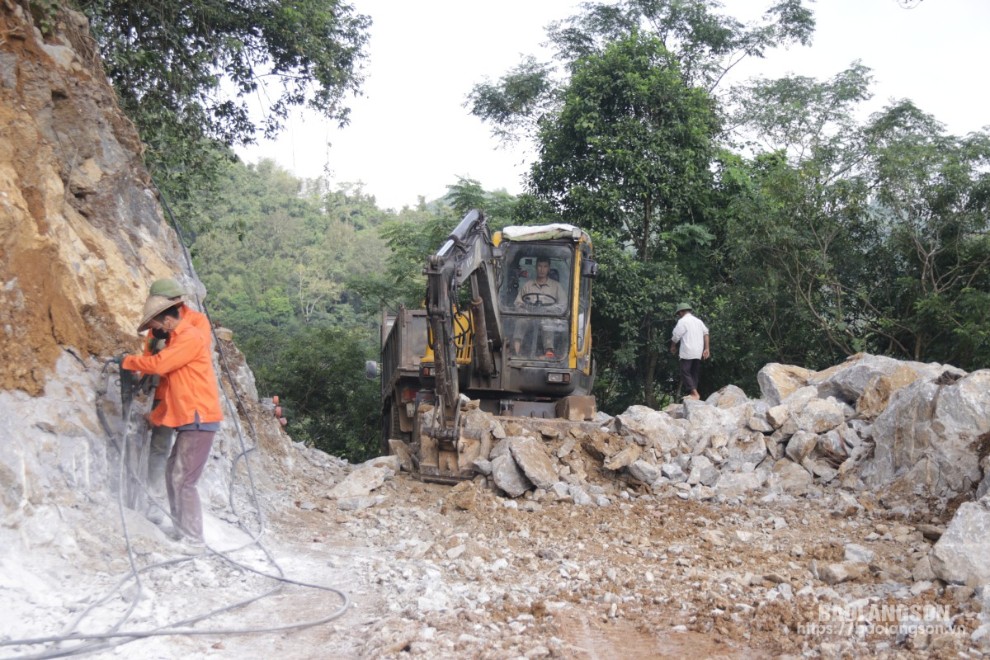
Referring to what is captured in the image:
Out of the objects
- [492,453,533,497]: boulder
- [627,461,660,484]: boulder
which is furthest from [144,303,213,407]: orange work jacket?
[627,461,660,484]: boulder

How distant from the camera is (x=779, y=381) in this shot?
1152cm

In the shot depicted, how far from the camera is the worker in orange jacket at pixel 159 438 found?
19.3ft

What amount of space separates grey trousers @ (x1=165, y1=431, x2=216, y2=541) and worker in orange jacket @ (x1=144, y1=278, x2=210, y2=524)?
127 millimetres

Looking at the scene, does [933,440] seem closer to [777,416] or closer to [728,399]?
[777,416]

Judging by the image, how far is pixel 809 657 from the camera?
4469 millimetres

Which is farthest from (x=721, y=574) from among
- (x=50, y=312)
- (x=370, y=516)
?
(x=50, y=312)

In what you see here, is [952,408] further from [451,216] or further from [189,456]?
[451,216]

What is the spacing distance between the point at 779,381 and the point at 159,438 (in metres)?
7.89

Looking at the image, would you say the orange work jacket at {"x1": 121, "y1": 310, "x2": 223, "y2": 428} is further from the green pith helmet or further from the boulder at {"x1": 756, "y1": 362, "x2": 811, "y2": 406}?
the boulder at {"x1": 756, "y1": 362, "x2": 811, "y2": 406}

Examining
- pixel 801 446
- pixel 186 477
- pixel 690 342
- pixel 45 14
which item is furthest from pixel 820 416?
pixel 45 14

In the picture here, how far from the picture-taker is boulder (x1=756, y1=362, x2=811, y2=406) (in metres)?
11.3

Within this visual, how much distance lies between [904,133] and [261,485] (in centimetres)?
1753

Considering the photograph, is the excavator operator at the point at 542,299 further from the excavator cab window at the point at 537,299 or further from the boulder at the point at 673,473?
the boulder at the point at 673,473

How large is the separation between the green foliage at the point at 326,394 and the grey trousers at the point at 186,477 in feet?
49.1
